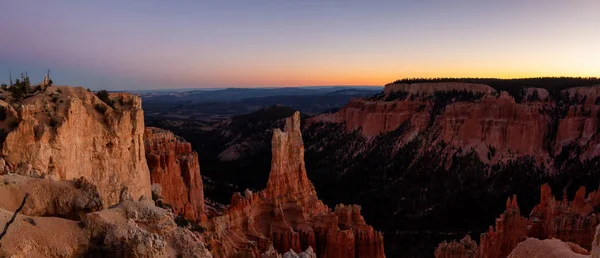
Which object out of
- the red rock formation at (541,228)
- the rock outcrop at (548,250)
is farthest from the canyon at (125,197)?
the rock outcrop at (548,250)

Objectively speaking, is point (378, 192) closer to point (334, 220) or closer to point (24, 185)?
point (334, 220)

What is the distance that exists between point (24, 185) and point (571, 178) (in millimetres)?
58571

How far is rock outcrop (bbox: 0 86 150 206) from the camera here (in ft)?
42.8

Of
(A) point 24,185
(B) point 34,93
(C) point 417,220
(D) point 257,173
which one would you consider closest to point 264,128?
(D) point 257,173

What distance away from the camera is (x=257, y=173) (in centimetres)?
7525

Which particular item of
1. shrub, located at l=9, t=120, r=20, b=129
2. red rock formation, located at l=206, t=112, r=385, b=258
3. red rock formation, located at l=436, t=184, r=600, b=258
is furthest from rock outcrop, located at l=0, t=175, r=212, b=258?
red rock formation, located at l=436, t=184, r=600, b=258

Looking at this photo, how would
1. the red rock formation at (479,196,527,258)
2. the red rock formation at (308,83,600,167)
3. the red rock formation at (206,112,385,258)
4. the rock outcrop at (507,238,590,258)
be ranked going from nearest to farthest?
1. the rock outcrop at (507,238,590,258)
2. the red rock formation at (206,112,385,258)
3. the red rock formation at (479,196,527,258)
4. the red rock formation at (308,83,600,167)

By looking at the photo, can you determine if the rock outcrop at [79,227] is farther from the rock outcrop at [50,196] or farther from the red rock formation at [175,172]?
the red rock formation at [175,172]

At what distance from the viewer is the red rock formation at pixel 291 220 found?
22.7m

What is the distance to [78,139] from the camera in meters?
15.6

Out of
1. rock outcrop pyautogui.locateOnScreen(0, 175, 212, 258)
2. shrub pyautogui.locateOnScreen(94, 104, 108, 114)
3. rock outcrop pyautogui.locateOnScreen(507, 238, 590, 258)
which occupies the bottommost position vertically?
rock outcrop pyautogui.locateOnScreen(507, 238, 590, 258)

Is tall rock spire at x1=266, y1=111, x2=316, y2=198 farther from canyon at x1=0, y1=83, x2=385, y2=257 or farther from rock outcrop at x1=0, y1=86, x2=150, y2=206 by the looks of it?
rock outcrop at x1=0, y1=86, x2=150, y2=206

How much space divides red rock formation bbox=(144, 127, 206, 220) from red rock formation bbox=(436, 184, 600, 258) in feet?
51.6

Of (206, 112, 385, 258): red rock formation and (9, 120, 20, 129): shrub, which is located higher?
(9, 120, 20, 129): shrub
